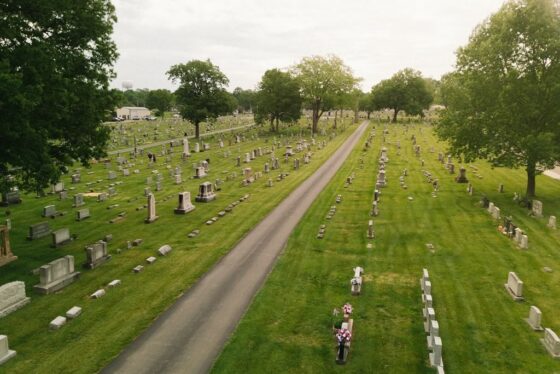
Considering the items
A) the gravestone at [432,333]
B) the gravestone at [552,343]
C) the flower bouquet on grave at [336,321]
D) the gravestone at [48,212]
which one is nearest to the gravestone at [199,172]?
the gravestone at [48,212]

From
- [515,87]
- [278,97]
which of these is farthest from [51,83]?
[278,97]

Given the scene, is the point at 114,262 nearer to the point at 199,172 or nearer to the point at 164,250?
the point at 164,250

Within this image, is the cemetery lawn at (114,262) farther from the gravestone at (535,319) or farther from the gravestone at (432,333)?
the gravestone at (535,319)

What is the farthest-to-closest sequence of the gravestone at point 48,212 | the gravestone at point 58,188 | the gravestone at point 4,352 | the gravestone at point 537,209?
the gravestone at point 58,188 < the gravestone at point 48,212 < the gravestone at point 537,209 < the gravestone at point 4,352

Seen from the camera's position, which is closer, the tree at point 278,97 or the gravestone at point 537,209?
the gravestone at point 537,209

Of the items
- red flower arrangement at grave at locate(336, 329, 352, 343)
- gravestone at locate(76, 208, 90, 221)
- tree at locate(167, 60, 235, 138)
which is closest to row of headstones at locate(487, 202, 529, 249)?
red flower arrangement at grave at locate(336, 329, 352, 343)

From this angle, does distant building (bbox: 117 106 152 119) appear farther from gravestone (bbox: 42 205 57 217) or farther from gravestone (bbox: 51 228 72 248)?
gravestone (bbox: 51 228 72 248)

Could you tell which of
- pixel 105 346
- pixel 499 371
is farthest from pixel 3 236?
pixel 499 371
